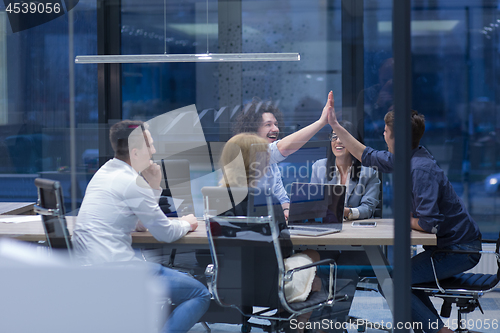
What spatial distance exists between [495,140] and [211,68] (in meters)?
2.73

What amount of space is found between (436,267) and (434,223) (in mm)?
308

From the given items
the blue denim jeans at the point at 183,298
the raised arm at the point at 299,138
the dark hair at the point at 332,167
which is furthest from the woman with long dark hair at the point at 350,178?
the blue denim jeans at the point at 183,298

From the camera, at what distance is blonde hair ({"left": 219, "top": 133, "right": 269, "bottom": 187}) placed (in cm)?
255

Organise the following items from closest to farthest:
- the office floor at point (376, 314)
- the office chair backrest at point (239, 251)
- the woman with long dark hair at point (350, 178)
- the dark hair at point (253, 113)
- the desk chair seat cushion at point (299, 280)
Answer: the office chair backrest at point (239, 251)
the desk chair seat cushion at point (299, 280)
the office floor at point (376, 314)
the woman with long dark hair at point (350, 178)
the dark hair at point (253, 113)

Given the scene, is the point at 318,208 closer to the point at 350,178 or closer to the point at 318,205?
the point at 318,205

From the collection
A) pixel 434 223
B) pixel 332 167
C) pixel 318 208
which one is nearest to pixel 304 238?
pixel 318 208

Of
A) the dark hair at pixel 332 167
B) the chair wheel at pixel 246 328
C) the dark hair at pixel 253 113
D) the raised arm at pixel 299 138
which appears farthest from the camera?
the dark hair at pixel 253 113

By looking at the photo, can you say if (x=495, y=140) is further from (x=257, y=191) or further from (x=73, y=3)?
(x=73, y=3)

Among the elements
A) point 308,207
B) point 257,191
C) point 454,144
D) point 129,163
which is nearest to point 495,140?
point 454,144

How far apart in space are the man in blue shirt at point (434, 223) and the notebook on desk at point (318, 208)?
0.35 m

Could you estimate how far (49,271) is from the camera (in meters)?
2.20

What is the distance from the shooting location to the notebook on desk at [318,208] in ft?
9.21

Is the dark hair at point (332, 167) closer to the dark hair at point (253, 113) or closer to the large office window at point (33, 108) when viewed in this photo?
the dark hair at point (253, 113)

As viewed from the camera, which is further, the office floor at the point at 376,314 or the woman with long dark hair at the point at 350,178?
the woman with long dark hair at the point at 350,178
